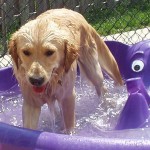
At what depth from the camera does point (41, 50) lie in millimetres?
3590

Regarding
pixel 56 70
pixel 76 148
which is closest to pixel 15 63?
pixel 56 70

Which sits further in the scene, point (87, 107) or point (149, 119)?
point (87, 107)

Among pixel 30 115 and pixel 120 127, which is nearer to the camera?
pixel 30 115

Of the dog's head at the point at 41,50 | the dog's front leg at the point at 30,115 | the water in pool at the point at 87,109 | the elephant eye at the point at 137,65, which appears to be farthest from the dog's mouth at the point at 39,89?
the elephant eye at the point at 137,65

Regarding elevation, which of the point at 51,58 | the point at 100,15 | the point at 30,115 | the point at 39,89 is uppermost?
the point at 51,58

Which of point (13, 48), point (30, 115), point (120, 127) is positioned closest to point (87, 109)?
point (120, 127)

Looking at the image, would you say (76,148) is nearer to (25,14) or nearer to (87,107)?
(87,107)

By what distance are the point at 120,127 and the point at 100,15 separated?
3737 mm

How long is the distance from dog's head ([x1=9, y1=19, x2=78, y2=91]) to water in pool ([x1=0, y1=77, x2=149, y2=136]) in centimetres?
92

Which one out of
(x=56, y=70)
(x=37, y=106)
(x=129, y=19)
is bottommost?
(x=129, y=19)

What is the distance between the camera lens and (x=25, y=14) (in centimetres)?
706

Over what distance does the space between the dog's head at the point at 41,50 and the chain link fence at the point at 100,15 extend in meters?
2.48

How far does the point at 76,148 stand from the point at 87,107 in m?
1.95

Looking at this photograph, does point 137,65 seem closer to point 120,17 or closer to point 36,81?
point 36,81
